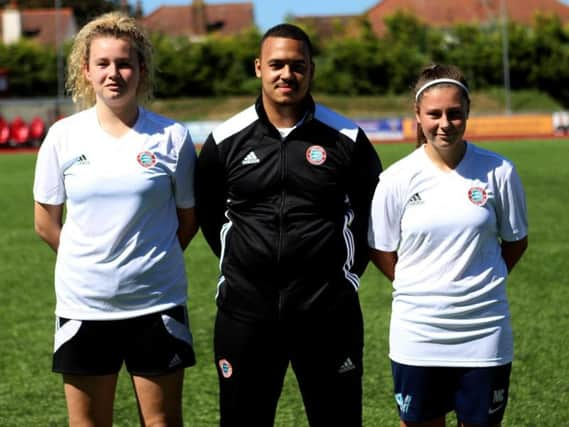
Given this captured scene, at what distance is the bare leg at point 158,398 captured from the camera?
11.9ft

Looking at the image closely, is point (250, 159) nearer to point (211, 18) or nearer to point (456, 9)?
point (456, 9)

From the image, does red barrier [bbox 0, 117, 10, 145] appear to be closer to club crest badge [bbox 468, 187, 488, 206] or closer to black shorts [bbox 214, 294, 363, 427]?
black shorts [bbox 214, 294, 363, 427]

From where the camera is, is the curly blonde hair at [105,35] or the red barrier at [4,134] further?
the red barrier at [4,134]

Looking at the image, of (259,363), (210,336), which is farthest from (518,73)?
(259,363)

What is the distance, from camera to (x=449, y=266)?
349 centimetres

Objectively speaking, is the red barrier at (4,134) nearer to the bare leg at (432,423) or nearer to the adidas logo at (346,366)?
the adidas logo at (346,366)

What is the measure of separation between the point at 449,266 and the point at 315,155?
657mm

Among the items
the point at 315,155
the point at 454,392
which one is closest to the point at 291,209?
the point at 315,155

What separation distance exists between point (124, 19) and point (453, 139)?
1342mm

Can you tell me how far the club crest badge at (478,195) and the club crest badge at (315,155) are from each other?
571 millimetres

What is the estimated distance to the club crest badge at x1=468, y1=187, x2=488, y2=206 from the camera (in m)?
3.49

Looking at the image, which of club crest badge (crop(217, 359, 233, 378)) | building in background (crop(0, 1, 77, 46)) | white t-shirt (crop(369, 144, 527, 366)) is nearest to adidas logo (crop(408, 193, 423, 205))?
white t-shirt (crop(369, 144, 527, 366))

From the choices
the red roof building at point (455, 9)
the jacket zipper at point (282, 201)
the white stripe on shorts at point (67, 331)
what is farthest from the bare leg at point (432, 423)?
the red roof building at point (455, 9)

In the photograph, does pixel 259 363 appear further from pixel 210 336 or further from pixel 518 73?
pixel 518 73
